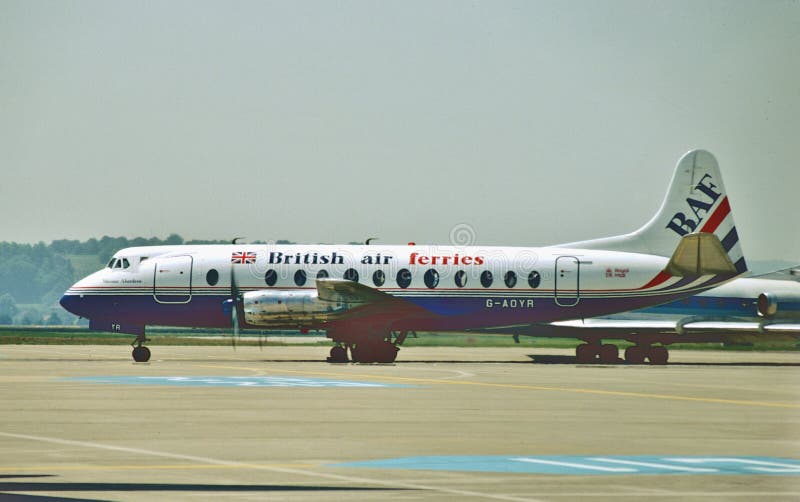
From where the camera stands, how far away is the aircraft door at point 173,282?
4919cm

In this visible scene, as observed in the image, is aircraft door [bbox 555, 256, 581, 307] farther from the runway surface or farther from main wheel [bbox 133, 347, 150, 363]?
main wheel [bbox 133, 347, 150, 363]

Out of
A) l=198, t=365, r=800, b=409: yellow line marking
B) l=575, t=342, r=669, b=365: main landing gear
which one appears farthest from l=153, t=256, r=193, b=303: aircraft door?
l=575, t=342, r=669, b=365: main landing gear

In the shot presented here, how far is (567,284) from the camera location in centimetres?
4981

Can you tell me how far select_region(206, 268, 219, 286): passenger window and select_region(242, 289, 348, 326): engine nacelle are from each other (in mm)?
1969

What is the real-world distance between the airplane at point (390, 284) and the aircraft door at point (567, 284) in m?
0.04

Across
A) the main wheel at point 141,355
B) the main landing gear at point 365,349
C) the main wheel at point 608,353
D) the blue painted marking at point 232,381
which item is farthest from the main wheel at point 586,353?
the blue painted marking at point 232,381

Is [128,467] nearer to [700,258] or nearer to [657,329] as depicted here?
[700,258]

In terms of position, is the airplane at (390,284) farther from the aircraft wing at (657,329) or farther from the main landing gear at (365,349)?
the aircraft wing at (657,329)

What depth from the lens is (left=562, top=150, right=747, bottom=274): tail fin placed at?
52312 mm

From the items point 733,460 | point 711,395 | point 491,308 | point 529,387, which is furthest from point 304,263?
point 733,460

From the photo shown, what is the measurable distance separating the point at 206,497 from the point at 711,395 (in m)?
20.1

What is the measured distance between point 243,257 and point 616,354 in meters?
16.5

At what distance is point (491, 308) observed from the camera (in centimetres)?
4956

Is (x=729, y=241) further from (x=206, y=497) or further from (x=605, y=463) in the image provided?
(x=206, y=497)
